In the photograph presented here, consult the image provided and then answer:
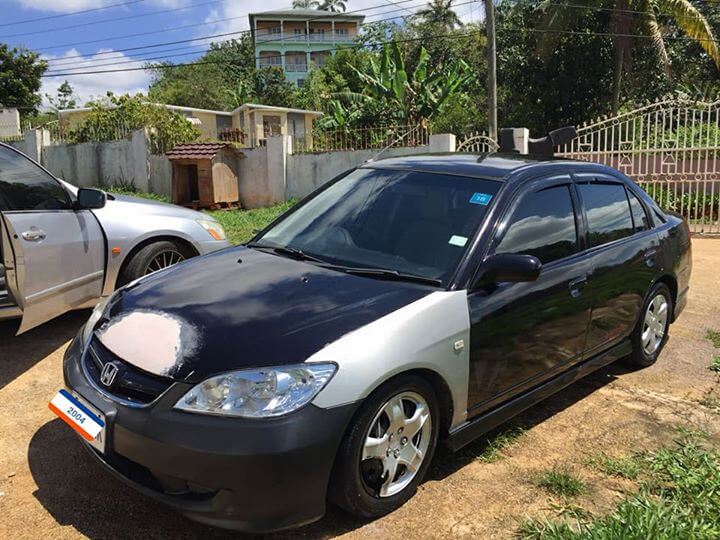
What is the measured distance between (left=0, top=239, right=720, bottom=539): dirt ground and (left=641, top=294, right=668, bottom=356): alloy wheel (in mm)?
187

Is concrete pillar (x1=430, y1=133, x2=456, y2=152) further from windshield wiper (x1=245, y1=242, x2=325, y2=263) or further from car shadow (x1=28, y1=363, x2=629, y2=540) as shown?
car shadow (x1=28, y1=363, x2=629, y2=540)

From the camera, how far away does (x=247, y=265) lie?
11.0 feet

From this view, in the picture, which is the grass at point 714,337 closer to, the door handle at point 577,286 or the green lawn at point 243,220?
the door handle at point 577,286

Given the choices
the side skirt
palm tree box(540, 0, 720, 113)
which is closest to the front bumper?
the side skirt

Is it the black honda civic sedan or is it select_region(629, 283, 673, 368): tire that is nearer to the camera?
the black honda civic sedan

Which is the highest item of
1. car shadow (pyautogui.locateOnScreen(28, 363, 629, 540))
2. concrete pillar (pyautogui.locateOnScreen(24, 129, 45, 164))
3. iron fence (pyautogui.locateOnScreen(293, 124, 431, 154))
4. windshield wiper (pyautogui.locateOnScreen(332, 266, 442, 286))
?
concrete pillar (pyautogui.locateOnScreen(24, 129, 45, 164))

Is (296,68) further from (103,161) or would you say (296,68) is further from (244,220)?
(244,220)

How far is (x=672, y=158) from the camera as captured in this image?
37.5ft

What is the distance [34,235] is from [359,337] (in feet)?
9.76

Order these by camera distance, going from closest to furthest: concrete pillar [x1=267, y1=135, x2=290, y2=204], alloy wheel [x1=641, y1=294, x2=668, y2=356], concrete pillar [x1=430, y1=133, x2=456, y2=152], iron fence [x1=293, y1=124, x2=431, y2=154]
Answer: alloy wheel [x1=641, y1=294, x2=668, y2=356]
concrete pillar [x1=430, y1=133, x2=456, y2=152]
iron fence [x1=293, y1=124, x2=431, y2=154]
concrete pillar [x1=267, y1=135, x2=290, y2=204]

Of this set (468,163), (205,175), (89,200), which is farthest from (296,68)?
(468,163)

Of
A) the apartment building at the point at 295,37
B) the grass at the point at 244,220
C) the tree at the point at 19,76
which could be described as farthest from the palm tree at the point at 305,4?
the grass at the point at 244,220

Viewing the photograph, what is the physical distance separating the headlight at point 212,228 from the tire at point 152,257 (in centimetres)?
27

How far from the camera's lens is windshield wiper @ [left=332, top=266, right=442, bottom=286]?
2.98 m
